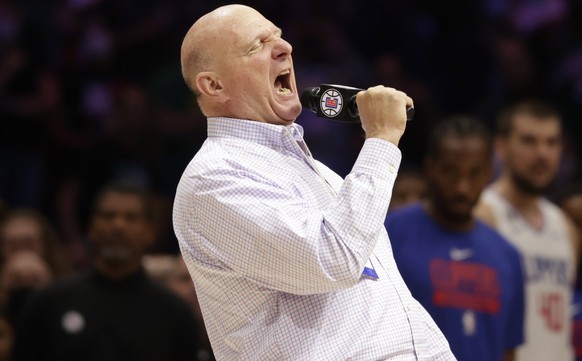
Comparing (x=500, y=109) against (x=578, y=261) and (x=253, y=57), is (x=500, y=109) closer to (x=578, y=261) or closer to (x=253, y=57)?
(x=578, y=261)

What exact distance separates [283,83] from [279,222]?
0.52m

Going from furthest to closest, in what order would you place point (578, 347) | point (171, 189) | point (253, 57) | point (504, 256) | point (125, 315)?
point (171, 189), point (578, 347), point (125, 315), point (504, 256), point (253, 57)

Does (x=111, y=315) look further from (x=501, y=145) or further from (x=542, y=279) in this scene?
(x=501, y=145)

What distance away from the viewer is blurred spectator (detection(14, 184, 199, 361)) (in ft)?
17.4

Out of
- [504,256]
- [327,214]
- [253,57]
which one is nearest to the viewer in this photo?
[327,214]

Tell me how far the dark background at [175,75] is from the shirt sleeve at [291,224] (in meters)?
4.70

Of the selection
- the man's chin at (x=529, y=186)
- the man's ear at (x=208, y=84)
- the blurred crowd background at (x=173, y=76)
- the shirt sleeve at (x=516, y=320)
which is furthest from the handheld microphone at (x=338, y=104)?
the blurred crowd background at (x=173, y=76)

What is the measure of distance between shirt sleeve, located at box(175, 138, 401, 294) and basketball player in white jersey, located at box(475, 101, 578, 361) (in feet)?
8.25

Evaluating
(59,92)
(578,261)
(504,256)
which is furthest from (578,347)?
(59,92)

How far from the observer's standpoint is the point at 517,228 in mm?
5734

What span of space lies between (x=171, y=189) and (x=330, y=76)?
1.26 m

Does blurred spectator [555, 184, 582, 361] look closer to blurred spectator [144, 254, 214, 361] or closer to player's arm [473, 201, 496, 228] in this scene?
player's arm [473, 201, 496, 228]

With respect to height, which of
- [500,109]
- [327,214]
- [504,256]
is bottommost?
[500,109]

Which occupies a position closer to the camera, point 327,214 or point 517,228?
point 327,214
